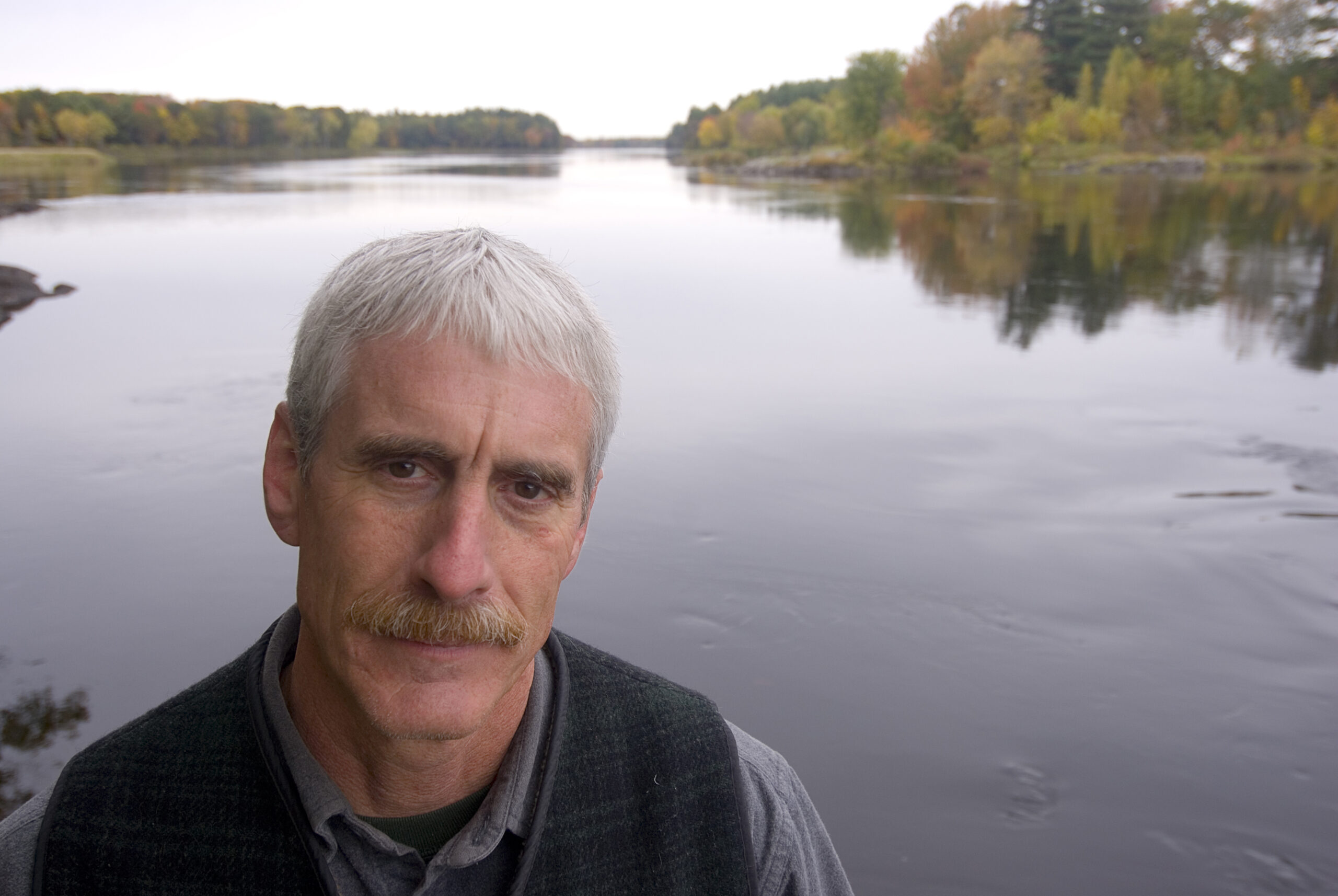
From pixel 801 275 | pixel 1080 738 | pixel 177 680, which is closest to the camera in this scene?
pixel 1080 738

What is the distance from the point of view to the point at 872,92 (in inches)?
2803

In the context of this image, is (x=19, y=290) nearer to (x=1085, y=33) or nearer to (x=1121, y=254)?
(x=1121, y=254)

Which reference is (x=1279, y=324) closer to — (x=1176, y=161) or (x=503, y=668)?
(x=503, y=668)

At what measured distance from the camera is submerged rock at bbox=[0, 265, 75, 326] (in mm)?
13523

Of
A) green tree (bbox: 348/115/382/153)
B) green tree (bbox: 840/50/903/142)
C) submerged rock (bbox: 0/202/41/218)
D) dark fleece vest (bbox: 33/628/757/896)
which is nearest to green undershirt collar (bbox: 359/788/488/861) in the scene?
dark fleece vest (bbox: 33/628/757/896)

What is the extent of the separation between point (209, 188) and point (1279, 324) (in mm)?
37882

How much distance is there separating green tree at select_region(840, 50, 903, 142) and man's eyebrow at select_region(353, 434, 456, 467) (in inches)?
2951

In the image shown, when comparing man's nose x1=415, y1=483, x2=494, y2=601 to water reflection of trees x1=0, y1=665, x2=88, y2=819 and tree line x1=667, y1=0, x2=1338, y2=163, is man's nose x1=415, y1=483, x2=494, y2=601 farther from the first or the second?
tree line x1=667, y1=0, x2=1338, y2=163

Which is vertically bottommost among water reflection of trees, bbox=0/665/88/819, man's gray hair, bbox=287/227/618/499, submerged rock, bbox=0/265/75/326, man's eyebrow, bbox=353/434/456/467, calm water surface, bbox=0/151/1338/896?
water reflection of trees, bbox=0/665/88/819

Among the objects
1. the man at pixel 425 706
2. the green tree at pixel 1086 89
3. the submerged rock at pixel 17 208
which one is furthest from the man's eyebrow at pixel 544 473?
the green tree at pixel 1086 89

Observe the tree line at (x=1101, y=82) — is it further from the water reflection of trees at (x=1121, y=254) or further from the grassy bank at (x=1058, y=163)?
the water reflection of trees at (x=1121, y=254)

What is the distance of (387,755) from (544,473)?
0.45m

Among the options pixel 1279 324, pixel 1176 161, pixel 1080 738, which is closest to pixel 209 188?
pixel 1279 324

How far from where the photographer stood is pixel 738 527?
614 centimetres
